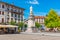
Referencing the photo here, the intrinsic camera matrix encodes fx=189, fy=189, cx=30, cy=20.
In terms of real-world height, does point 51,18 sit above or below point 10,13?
below

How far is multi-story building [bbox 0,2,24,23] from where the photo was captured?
259ft

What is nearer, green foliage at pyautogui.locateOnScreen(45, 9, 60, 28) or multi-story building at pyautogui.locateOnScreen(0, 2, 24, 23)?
green foliage at pyautogui.locateOnScreen(45, 9, 60, 28)

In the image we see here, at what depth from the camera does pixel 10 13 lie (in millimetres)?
83938

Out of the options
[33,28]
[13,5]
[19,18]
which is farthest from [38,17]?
[33,28]

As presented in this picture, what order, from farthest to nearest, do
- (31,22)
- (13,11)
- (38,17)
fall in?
(38,17) → (13,11) → (31,22)

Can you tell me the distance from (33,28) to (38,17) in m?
66.3

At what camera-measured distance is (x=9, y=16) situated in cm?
8438

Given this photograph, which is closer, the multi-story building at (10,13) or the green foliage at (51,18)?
the green foliage at (51,18)

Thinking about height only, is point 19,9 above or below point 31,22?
above

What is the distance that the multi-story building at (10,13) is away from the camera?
78.8 metres

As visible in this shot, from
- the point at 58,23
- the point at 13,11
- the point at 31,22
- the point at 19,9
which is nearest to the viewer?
the point at 31,22

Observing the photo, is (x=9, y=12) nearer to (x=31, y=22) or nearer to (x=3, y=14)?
(x=3, y=14)

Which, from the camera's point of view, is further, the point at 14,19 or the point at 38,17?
the point at 38,17

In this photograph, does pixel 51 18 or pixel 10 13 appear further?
pixel 10 13
